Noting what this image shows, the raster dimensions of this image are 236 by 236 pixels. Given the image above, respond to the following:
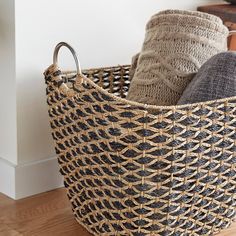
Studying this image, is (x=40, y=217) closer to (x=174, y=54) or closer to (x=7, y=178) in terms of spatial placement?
(x=7, y=178)

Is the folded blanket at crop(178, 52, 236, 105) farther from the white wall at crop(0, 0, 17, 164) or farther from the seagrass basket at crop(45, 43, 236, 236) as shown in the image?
the white wall at crop(0, 0, 17, 164)

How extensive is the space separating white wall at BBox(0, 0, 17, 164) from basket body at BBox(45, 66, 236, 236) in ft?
0.52

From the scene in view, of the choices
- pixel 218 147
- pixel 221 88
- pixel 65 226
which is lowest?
pixel 65 226

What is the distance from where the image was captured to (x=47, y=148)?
157 centimetres

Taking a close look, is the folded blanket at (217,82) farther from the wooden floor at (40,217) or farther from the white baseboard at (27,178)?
the white baseboard at (27,178)

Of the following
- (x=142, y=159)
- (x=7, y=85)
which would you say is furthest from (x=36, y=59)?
(x=142, y=159)

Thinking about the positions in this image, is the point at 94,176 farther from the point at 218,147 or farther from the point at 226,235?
the point at 226,235

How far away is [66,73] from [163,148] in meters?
0.42

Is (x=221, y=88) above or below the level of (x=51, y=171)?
above

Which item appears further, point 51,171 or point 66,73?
point 51,171

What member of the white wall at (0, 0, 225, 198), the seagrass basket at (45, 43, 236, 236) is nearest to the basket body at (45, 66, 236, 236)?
the seagrass basket at (45, 43, 236, 236)

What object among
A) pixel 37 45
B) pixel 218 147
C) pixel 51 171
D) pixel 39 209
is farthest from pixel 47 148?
pixel 218 147

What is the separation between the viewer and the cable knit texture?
53.9 inches

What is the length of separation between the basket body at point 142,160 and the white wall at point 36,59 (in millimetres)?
149
